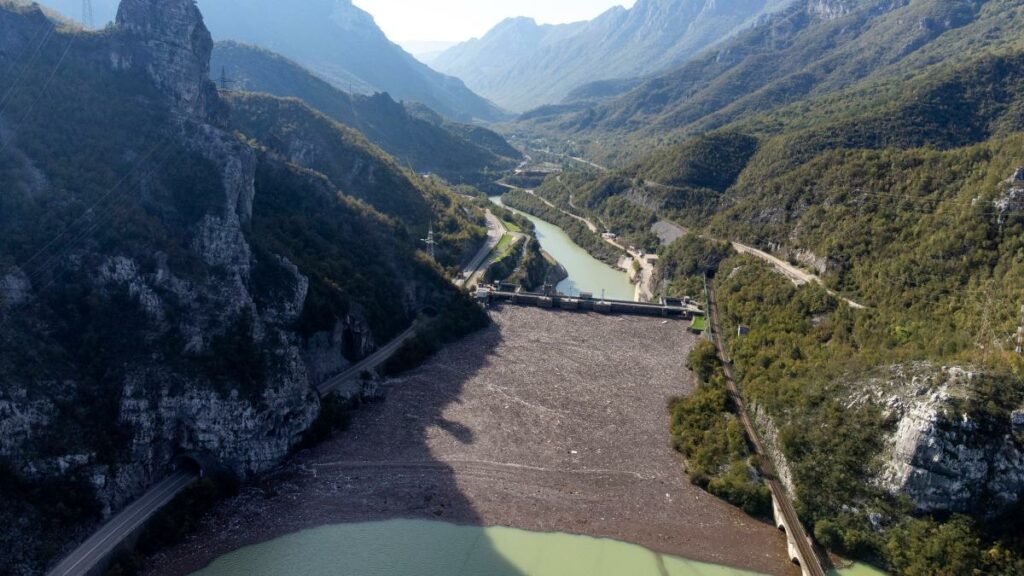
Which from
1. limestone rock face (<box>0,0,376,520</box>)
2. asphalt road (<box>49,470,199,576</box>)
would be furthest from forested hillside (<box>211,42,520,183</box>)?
asphalt road (<box>49,470,199,576</box>)

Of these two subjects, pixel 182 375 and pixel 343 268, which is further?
pixel 343 268

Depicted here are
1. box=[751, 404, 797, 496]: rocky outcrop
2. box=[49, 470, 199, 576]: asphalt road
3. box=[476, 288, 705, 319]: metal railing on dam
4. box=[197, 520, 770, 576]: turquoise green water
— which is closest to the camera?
box=[49, 470, 199, 576]: asphalt road

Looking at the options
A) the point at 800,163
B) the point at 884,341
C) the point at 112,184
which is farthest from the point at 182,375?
the point at 800,163

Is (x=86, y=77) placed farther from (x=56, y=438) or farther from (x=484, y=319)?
(x=484, y=319)

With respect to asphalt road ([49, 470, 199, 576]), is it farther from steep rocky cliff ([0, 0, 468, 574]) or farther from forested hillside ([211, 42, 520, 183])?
forested hillside ([211, 42, 520, 183])

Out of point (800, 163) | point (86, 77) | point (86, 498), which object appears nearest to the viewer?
point (86, 498)

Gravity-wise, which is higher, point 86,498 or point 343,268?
point 343,268

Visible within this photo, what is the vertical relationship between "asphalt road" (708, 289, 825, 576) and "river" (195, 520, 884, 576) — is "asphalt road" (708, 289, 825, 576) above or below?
above
